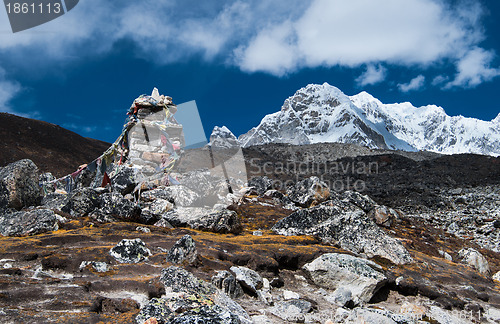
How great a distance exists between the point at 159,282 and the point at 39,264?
3.46 metres

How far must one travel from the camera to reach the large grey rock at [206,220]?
14062 millimetres

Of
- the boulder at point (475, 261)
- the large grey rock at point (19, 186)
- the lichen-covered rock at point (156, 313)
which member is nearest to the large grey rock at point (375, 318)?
the lichen-covered rock at point (156, 313)

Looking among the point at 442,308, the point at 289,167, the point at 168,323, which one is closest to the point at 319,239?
the point at 442,308

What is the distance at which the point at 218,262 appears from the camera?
9250mm

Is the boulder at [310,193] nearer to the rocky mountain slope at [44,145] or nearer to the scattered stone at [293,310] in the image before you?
the scattered stone at [293,310]

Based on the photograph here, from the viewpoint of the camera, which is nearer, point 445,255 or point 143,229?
point 143,229

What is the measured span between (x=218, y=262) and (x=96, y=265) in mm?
2963

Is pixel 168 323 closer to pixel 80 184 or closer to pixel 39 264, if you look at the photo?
pixel 39 264

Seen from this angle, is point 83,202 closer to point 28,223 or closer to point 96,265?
point 28,223

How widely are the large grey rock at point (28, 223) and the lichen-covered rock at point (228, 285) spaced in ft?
24.1

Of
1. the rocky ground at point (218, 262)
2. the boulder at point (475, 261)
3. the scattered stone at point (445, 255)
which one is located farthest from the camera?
the scattered stone at point (445, 255)

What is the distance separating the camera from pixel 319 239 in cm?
1302

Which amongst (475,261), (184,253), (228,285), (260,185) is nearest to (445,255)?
(475,261)

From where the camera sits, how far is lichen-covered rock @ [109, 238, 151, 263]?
29.9 ft
